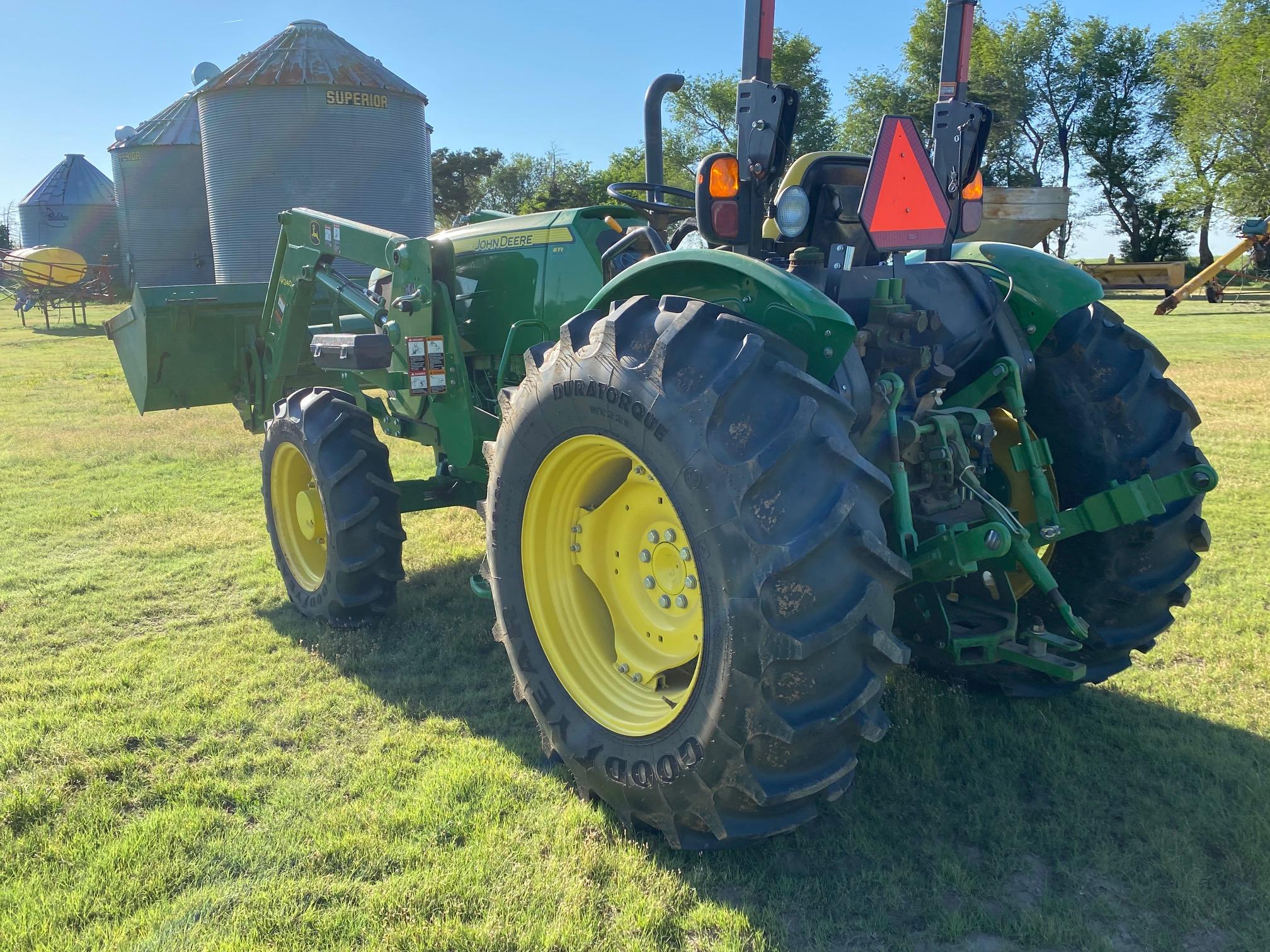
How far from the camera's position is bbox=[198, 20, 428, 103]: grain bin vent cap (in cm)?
2262

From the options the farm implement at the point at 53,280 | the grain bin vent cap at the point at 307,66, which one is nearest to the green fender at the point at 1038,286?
the grain bin vent cap at the point at 307,66

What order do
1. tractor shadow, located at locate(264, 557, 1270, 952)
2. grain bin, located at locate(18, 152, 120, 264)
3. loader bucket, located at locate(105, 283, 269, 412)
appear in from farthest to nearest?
grain bin, located at locate(18, 152, 120, 264) < loader bucket, located at locate(105, 283, 269, 412) < tractor shadow, located at locate(264, 557, 1270, 952)

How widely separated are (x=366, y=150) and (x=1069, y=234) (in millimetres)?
36213

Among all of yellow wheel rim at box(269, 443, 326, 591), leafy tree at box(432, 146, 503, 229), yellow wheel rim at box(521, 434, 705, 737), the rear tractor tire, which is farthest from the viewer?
leafy tree at box(432, 146, 503, 229)

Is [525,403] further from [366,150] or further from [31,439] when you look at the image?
[366,150]

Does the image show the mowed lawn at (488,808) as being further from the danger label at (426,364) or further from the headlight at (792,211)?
the headlight at (792,211)

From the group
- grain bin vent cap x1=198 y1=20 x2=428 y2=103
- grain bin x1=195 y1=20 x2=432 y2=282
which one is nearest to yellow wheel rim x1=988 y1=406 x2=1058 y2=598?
grain bin x1=195 y1=20 x2=432 y2=282

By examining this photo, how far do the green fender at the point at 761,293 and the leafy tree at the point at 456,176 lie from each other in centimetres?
4700

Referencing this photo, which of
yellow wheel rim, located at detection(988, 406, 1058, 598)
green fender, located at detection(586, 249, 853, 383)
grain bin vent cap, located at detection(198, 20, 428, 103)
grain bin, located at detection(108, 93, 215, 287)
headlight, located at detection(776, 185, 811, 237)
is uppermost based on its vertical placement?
grain bin vent cap, located at detection(198, 20, 428, 103)

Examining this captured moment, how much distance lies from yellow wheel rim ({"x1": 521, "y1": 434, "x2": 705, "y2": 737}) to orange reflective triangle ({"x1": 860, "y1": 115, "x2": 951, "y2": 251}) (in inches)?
43.5

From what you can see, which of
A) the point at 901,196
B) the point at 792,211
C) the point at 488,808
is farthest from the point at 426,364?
the point at 901,196

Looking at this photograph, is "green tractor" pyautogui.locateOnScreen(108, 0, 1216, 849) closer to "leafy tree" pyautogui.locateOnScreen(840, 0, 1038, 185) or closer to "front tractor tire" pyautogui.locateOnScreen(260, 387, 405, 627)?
"front tractor tire" pyautogui.locateOnScreen(260, 387, 405, 627)

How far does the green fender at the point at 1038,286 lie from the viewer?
136 inches

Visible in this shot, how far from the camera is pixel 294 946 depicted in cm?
254
